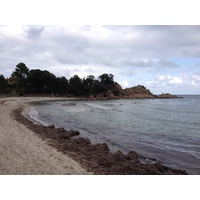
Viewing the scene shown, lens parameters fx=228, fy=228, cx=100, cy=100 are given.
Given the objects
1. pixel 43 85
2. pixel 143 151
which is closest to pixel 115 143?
pixel 143 151

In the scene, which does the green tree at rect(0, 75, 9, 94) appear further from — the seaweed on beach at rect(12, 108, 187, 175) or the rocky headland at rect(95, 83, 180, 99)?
the seaweed on beach at rect(12, 108, 187, 175)

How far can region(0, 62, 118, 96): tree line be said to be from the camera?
268ft

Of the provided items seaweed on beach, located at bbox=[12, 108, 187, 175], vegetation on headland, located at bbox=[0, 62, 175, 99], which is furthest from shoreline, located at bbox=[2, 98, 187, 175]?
vegetation on headland, located at bbox=[0, 62, 175, 99]

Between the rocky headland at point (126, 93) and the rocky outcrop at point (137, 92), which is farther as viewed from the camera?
the rocky outcrop at point (137, 92)

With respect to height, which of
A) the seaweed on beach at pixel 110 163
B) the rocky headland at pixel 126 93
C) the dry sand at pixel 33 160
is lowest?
the seaweed on beach at pixel 110 163

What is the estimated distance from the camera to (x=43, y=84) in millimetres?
91562

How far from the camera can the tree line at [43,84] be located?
268ft

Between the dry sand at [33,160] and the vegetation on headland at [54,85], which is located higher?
the vegetation on headland at [54,85]

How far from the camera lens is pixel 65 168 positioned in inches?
271

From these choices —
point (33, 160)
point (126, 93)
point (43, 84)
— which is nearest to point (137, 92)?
point (126, 93)

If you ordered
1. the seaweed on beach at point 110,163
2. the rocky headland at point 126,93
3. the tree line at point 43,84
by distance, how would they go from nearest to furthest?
the seaweed on beach at point 110,163 → the tree line at point 43,84 → the rocky headland at point 126,93

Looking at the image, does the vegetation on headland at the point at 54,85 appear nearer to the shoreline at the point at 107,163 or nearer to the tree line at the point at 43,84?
the tree line at the point at 43,84

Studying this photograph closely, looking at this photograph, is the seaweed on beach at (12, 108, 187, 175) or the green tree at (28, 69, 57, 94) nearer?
the seaweed on beach at (12, 108, 187, 175)

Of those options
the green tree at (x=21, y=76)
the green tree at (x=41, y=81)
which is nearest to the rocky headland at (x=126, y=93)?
the green tree at (x=41, y=81)
